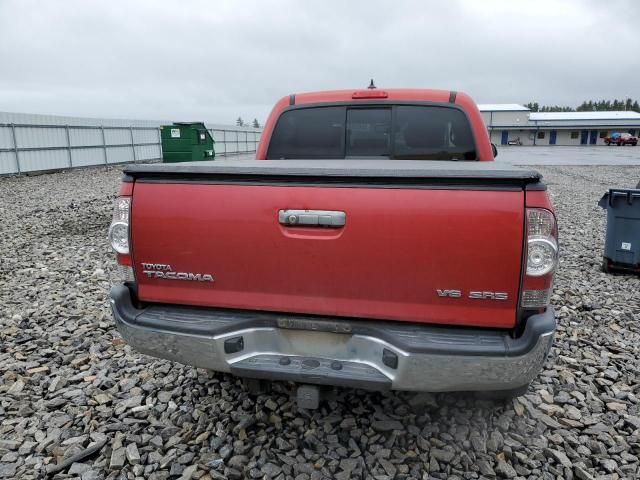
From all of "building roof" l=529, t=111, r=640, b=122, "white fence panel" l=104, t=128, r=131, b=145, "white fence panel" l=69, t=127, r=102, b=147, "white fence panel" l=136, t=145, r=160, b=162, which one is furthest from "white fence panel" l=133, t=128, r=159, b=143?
"building roof" l=529, t=111, r=640, b=122

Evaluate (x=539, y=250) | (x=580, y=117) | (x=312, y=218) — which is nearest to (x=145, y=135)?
(x=312, y=218)

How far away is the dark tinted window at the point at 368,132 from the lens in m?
4.06

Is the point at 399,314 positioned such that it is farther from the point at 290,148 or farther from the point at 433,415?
the point at 290,148

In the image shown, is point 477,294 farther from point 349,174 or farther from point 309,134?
point 309,134

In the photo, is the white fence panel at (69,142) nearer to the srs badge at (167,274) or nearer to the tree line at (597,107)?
the srs badge at (167,274)

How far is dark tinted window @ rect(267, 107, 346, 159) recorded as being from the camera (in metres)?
4.16

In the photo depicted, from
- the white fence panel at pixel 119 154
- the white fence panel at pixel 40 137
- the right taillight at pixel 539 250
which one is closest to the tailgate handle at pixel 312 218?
the right taillight at pixel 539 250

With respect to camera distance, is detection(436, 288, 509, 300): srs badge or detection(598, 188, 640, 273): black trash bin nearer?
detection(436, 288, 509, 300): srs badge

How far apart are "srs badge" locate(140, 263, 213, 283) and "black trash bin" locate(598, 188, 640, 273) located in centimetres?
533

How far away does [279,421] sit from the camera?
287cm

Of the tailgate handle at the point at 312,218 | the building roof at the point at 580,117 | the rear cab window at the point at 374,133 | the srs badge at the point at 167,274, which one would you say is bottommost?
the srs badge at the point at 167,274

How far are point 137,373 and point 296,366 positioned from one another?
1.76 m

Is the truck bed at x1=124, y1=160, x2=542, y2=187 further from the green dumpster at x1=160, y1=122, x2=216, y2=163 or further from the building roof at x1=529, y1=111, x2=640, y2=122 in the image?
the building roof at x1=529, y1=111, x2=640, y2=122

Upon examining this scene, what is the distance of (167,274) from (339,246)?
920mm
